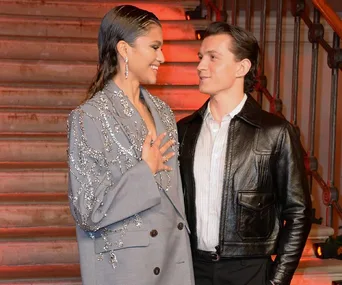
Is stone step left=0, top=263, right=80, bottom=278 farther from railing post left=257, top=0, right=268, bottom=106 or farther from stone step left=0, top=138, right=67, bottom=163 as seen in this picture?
railing post left=257, top=0, right=268, bottom=106

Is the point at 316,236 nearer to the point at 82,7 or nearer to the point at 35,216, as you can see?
the point at 35,216

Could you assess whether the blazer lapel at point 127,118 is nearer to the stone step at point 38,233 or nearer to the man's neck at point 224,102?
the man's neck at point 224,102

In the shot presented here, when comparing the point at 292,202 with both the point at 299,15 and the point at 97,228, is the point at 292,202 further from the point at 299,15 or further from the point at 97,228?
the point at 299,15

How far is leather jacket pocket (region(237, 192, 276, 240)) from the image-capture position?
261 centimetres

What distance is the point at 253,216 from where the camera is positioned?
2.62 meters

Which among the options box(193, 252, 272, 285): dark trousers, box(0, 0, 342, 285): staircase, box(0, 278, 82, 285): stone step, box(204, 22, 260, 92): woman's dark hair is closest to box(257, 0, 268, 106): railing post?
box(0, 0, 342, 285): staircase

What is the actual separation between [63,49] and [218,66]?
9.98ft

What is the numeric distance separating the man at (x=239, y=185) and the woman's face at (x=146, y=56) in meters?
0.19

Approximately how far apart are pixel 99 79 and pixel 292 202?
76 centimetres

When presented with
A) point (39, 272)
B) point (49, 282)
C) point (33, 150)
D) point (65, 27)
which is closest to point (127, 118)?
point (49, 282)

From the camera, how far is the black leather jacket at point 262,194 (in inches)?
103

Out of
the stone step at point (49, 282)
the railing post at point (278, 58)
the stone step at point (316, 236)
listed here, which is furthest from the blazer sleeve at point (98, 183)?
the railing post at point (278, 58)

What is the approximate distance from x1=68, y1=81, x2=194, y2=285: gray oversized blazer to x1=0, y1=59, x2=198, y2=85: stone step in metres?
2.86

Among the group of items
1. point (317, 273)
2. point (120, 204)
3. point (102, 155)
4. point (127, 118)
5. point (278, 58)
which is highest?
point (278, 58)
